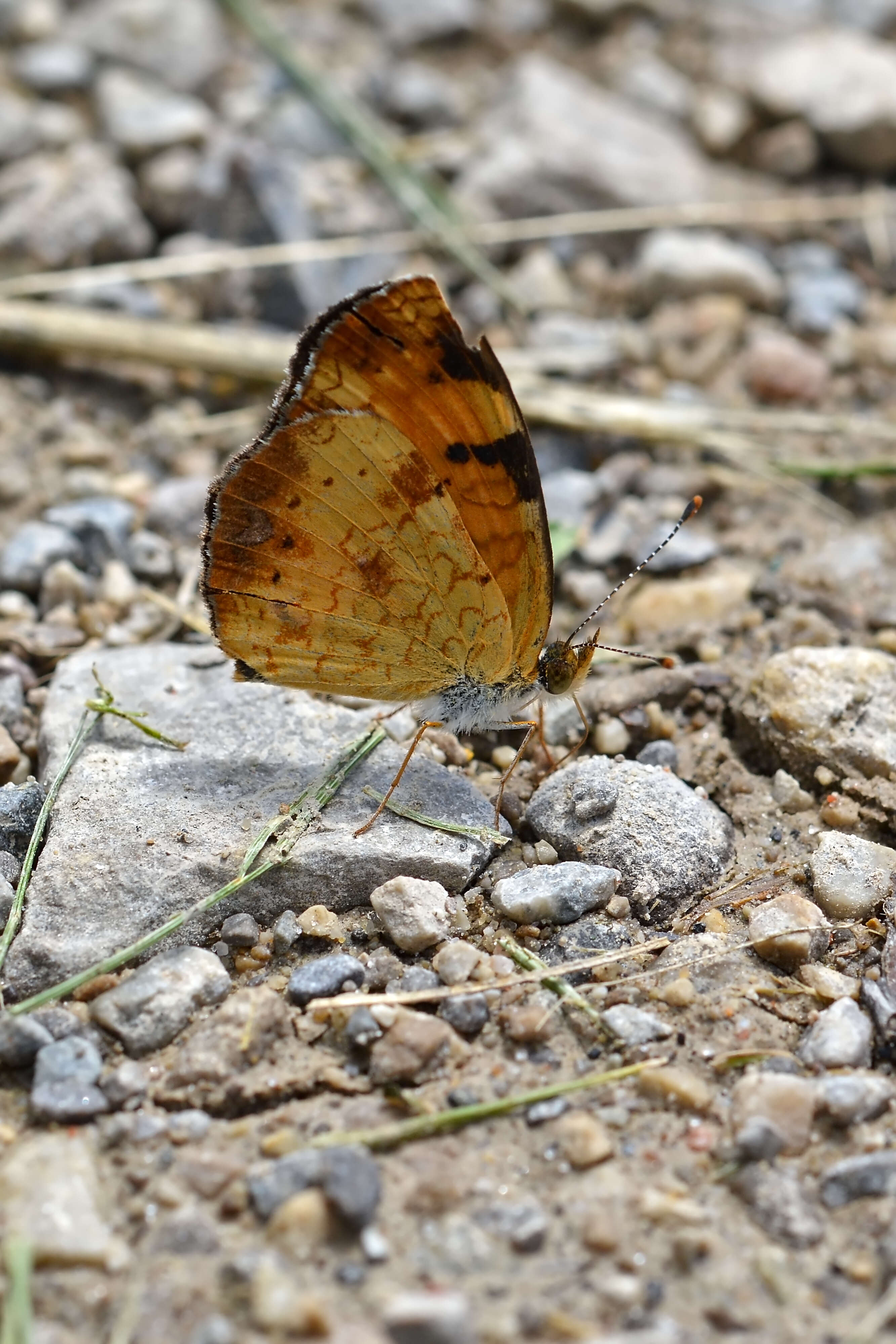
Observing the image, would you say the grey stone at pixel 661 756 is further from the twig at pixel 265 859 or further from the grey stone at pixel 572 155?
the grey stone at pixel 572 155

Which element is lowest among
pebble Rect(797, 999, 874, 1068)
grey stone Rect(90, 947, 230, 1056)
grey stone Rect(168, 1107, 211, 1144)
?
grey stone Rect(168, 1107, 211, 1144)

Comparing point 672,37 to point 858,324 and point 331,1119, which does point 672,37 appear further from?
point 331,1119

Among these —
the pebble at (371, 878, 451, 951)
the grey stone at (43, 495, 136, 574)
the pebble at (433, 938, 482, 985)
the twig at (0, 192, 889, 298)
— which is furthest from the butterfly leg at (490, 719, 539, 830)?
the twig at (0, 192, 889, 298)

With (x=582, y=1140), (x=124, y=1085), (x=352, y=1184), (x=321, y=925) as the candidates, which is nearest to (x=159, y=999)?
(x=124, y=1085)

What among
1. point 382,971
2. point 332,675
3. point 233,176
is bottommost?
point 382,971

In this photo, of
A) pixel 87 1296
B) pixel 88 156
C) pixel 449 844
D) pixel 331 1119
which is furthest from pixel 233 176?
pixel 87 1296

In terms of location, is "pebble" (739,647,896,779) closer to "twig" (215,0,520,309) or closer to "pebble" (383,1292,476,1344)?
"pebble" (383,1292,476,1344)
